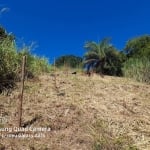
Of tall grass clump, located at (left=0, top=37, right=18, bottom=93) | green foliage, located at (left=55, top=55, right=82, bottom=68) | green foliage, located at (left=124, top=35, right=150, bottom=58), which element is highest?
green foliage, located at (left=124, top=35, right=150, bottom=58)

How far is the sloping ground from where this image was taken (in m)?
4.37

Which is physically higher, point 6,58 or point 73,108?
point 6,58

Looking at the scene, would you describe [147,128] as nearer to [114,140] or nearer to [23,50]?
[114,140]

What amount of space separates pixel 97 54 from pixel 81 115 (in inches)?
410

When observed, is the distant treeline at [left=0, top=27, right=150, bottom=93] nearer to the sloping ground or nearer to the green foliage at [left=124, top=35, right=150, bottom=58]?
the sloping ground

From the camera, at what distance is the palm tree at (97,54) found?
14.9 m

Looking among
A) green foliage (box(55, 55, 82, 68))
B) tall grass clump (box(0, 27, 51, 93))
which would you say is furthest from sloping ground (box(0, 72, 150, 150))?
green foliage (box(55, 55, 82, 68))

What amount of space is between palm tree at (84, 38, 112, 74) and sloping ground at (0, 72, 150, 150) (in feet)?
25.7

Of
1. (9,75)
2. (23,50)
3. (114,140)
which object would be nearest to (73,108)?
(114,140)

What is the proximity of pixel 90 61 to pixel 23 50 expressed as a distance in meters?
7.57

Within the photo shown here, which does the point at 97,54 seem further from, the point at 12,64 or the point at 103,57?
the point at 12,64

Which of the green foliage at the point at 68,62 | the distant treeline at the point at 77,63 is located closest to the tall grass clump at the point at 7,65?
the distant treeline at the point at 77,63

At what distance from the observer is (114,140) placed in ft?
14.6

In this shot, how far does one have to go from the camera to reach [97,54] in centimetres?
1535
